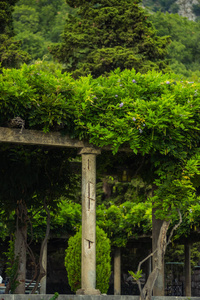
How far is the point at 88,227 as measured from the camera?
983 cm

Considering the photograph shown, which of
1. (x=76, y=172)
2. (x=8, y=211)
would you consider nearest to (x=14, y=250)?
(x=8, y=211)

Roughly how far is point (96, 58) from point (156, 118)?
64.0ft

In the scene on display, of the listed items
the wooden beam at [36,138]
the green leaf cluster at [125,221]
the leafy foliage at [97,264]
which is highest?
the wooden beam at [36,138]

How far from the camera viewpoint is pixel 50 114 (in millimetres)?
9570

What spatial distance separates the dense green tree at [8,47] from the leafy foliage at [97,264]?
12.5 m

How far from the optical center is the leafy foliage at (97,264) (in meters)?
14.8

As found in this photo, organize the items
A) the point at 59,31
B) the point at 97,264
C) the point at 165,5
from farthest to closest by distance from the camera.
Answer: the point at 165,5
the point at 59,31
the point at 97,264

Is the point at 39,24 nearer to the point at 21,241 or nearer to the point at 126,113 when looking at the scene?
the point at 21,241

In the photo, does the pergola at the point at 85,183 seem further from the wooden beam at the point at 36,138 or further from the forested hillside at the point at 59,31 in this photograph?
the forested hillside at the point at 59,31

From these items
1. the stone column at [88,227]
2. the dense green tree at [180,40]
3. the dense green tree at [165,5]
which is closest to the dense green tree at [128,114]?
the stone column at [88,227]

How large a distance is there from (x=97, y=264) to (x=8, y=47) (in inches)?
557

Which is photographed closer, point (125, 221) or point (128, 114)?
point (128, 114)

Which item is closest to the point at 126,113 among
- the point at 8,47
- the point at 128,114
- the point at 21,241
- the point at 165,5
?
the point at 128,114

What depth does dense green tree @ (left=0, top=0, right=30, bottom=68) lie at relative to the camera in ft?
84.3
